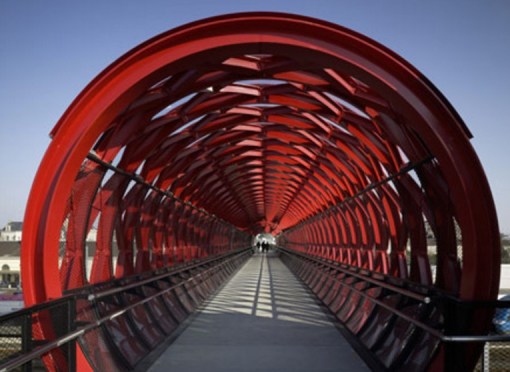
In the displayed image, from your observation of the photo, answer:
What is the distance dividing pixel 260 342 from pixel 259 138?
9162mm

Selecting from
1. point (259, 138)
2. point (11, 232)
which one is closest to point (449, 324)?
point (259, 138)

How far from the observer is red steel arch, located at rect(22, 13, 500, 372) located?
7.19m

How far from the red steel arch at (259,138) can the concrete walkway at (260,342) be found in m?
1.73

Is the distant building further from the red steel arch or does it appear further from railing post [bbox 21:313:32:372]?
railing post [bbox 21:313:32:372]

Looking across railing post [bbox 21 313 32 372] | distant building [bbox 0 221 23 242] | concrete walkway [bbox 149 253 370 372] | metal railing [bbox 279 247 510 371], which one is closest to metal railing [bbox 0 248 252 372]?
railing post [bbox 21 313 32 372]

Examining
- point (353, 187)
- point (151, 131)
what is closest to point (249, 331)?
point (151, 131)

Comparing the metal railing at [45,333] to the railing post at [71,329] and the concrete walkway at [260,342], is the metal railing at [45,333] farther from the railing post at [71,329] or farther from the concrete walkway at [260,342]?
the concrete walkway at [260,342]

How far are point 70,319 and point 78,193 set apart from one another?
2.72 m

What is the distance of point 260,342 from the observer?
35.1ft

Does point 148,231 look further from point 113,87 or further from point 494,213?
point 494,213

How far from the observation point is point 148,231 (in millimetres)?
16109

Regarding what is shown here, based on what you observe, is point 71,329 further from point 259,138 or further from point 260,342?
point 259,138

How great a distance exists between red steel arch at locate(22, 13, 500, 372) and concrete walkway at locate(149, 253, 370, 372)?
173 centimetres

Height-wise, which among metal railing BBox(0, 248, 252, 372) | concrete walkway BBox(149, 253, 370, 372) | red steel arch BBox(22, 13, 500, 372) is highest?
red steel arch BBox(22, 13, 500, 372)
